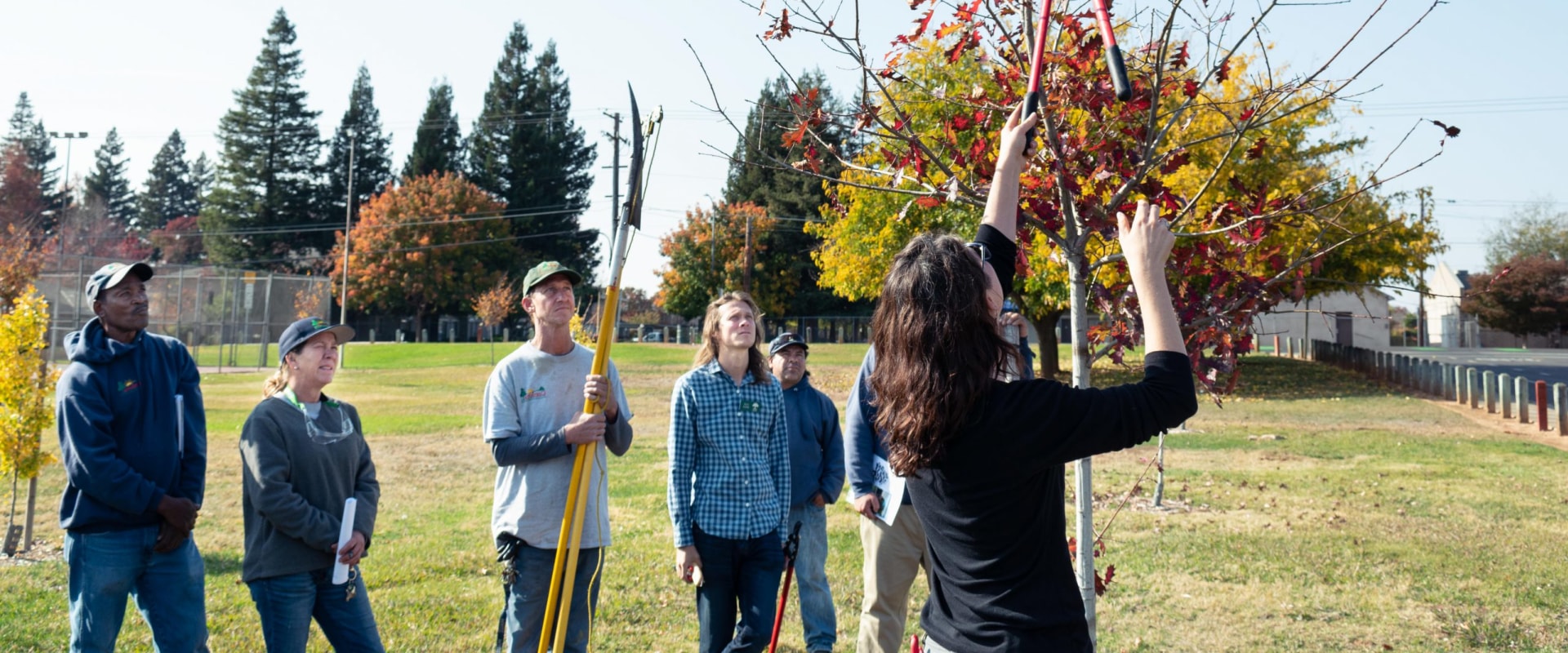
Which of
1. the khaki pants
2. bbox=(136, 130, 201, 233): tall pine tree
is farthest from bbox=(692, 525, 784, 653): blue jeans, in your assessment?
bbox=(136, 130, 201, 233): tall pine tree

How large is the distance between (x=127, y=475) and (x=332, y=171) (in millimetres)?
70679

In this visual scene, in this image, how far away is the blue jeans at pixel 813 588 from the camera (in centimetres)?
565

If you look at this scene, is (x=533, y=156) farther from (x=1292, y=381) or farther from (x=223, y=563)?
(x=223, y=563)

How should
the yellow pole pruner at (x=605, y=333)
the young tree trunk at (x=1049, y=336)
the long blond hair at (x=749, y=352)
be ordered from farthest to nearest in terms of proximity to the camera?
the young tree trunk at (x=1049, y=336), the long blond hair at (x=749, y=352), the yellow pole pruner at (x=605, y=333)

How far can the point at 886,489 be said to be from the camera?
477 centimetres

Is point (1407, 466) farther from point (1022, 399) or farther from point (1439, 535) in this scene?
point (1022, 399)

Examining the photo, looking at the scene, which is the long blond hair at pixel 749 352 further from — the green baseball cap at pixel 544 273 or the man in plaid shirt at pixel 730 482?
the green baseball cap at pixel 544 273

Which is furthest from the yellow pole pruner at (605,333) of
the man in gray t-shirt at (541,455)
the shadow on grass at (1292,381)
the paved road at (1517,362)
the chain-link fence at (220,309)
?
the chain-link fence at (220,309)

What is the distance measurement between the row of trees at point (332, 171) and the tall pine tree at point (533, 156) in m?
0.08

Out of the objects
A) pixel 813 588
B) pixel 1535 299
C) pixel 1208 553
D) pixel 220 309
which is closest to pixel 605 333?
pixel 813 588

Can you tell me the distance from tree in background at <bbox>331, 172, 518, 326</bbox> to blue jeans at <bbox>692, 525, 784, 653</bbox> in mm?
61885

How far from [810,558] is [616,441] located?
67.1 inches

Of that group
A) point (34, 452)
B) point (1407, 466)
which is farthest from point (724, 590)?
point (1407, 466)

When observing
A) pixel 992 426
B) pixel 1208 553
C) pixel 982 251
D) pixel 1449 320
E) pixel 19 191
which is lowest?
pixel 1208 553
